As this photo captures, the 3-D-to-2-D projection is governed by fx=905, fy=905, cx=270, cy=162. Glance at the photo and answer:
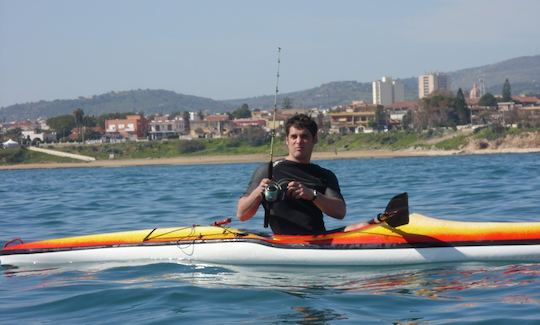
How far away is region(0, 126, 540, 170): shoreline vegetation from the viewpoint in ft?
305

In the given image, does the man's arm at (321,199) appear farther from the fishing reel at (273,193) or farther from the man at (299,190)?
the fishing reel at (273,193)

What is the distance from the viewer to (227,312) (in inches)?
295

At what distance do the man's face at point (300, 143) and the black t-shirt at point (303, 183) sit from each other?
0.10m

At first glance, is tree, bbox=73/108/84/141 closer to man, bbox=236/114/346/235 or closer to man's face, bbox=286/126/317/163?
man, bbox=236/114/346/235

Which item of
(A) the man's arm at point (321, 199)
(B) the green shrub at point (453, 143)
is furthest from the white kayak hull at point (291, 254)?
(B) the green shrub at point (453, 143)

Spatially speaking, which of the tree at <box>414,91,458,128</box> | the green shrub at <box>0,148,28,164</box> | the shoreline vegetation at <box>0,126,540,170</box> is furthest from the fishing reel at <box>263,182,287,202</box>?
the tree at <box>414,91,458,128</box>

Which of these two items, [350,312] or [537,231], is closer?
[350,312]

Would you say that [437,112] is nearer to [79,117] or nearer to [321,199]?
[79,117]

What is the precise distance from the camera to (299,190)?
28.4 ft

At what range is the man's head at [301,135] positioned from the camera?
8.67m

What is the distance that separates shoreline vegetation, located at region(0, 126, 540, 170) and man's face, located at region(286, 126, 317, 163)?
82.0 metres

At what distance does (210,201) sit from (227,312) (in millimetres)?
13786

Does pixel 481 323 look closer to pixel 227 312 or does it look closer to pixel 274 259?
pixel 227 312

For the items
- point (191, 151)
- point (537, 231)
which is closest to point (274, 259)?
point (537, 231)
